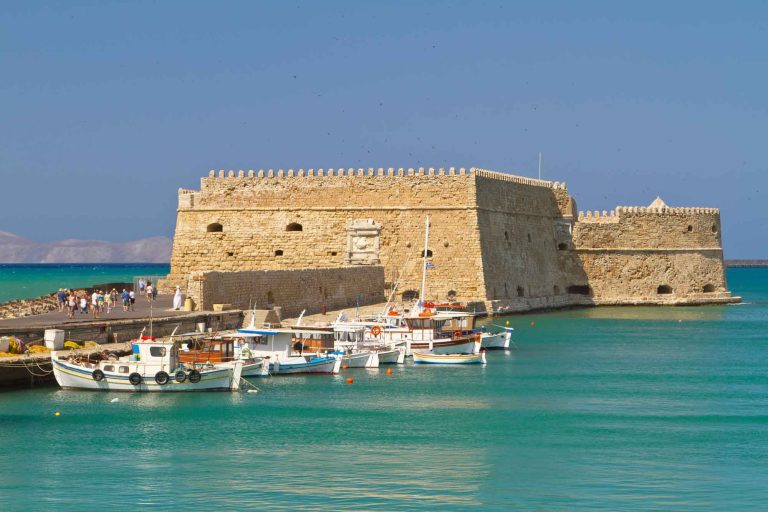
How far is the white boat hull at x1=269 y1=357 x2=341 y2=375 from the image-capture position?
24.3 meters

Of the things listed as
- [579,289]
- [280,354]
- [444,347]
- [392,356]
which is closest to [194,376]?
[280,354]

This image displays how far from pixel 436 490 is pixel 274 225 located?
2352 cm

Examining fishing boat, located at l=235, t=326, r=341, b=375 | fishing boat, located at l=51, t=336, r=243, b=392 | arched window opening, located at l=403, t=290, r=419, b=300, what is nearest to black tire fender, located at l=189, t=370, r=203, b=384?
fishing boat, located at l=51, t=336, r=243, b=392

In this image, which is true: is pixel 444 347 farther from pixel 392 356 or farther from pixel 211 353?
pixel 211 353

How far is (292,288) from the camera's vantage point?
31.8 m

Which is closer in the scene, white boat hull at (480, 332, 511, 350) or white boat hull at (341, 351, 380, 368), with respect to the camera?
white boat hull at (341, 351, 380, 368)

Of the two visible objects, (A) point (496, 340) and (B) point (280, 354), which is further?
(A) point (496, 340)

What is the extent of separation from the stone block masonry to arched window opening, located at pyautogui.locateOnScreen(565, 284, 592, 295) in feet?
32.9

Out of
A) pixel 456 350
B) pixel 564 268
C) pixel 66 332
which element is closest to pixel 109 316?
pixel 66 332

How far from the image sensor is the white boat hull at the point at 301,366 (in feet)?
79.8

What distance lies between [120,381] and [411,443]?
5.97m

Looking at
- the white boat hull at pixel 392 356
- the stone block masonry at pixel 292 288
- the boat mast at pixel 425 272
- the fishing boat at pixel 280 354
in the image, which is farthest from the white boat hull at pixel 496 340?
the fishing boat at pixel 280 354

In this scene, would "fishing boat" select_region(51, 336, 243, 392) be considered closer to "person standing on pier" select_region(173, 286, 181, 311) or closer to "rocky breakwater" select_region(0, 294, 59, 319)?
"rocky breakwater" select_region(0, 294, 59, 319)

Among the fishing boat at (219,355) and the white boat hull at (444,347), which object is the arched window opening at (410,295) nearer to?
the white boat hull at (444,347)
